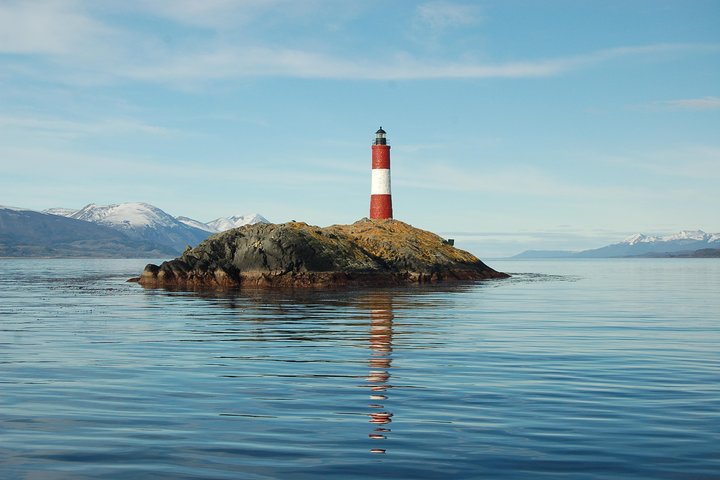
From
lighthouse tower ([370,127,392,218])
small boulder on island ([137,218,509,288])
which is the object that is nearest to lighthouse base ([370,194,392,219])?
lighthouse tower ([370,127,392,218])

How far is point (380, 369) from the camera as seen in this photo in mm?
19094

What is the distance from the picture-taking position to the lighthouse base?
89.8 m

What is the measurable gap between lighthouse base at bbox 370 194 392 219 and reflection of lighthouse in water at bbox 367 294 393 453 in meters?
51.0

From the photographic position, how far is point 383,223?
285 feet

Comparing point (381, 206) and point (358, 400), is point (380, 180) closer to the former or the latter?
point (381, 206)

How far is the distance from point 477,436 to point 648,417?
3392 mm

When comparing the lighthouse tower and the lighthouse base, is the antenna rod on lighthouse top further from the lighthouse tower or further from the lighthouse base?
the lighthouse base

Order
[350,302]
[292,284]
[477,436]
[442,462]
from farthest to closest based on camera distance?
1. [292,284]
2. [350,302]
3. [477,436]
4. [442,462]

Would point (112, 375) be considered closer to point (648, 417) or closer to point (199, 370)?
point (199, 370)

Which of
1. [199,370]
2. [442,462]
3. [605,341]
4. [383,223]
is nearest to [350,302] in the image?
[605,341]

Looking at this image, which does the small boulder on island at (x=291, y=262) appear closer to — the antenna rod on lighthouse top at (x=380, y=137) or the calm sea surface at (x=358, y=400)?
the antenna rod on lighthouse top at (x=380, y=137)

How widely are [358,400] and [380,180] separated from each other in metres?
74.8

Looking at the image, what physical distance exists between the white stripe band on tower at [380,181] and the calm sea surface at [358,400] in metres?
57.0

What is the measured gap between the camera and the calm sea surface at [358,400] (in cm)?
1052
